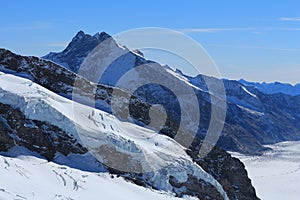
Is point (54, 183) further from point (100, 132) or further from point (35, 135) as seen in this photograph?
point (100, 132)

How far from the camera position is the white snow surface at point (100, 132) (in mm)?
47125

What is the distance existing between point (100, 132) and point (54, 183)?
555 inches

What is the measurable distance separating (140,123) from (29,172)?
84.4 ft

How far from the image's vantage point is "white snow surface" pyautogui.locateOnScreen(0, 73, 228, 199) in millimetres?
47125

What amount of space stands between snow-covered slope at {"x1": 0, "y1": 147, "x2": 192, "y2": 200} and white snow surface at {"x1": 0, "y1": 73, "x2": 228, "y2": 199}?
12.6 ft

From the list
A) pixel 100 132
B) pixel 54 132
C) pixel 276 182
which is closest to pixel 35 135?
pixel 54 132

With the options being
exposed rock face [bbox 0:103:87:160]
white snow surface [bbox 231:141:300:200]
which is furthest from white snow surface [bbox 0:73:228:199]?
white snow surface [bbox 231:141:300:200]

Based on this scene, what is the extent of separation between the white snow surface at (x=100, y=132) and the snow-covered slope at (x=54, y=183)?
3837mm

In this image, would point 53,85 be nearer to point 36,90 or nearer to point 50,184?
point 36,90

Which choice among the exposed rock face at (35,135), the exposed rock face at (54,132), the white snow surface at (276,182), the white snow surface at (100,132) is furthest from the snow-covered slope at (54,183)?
the white snow surface at (276,182)

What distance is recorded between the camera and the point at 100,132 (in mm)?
48281

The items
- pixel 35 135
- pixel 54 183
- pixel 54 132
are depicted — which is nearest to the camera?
pixel 54 183

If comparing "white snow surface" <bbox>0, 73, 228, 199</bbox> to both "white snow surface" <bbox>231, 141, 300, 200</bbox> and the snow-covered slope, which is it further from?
"white snow surface" <bbox>231, 141, 300, 200</bbox>

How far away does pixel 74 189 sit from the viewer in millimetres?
34906
